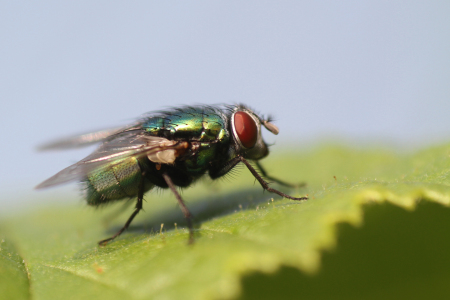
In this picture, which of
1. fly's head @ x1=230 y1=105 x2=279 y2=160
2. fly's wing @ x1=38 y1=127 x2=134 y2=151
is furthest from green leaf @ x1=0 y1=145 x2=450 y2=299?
fly's wing @ x1=38 y1=127 x2=134 y2=151

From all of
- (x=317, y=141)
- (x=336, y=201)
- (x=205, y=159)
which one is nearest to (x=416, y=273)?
(x=336, y=201)

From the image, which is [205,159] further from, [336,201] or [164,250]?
[336,201]

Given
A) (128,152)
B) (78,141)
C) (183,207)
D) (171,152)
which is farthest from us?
(78,141)

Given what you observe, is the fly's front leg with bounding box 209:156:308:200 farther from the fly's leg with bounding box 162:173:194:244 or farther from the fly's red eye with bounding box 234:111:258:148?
the fly's leg with bounding box 162:173:194:244

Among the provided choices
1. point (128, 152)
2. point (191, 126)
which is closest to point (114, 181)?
point (128, 152)

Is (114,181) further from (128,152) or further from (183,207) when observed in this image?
(183,207)
